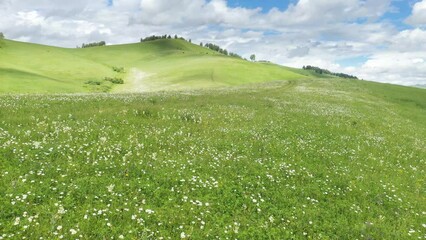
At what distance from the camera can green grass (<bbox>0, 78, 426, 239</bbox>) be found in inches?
389

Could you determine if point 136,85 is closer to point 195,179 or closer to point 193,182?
point 195,179

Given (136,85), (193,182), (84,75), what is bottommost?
(193,182)

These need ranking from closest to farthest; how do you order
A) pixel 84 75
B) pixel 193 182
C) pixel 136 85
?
pixel 193 182 < pixel 136 85 < pixel 84 75

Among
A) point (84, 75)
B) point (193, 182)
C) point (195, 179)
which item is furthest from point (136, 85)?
point (193, 182)

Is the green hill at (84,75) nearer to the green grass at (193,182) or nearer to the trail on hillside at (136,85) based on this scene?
the trail on hillside at (136,85)

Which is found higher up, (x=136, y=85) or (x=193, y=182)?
(x=136, y=85)

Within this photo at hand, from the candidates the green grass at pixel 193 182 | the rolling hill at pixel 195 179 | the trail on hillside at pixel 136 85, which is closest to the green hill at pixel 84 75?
the trail on hillside at pixel 136 85

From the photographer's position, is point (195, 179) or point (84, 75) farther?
point (84, 75)

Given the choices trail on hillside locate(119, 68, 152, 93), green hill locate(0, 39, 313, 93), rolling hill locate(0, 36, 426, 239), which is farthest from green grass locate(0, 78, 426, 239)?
trail on hillside locate(119, 68, 152, 93)

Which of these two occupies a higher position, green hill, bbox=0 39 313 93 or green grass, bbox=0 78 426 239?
green hill, bbox=0 39 313 93

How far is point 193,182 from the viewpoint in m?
12.8

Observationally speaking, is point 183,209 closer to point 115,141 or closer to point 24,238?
point 24,238

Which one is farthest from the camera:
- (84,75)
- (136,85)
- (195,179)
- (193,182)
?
(84,75)

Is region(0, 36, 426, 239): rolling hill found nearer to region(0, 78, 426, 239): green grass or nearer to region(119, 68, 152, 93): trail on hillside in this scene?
region(0, 78, 426, 239): green grass
